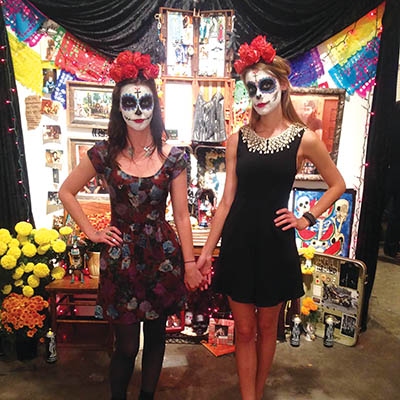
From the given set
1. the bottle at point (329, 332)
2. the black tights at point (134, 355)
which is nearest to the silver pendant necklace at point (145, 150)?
the black tights at point (134, 355)

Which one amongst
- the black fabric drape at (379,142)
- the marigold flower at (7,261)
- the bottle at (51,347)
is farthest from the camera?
the black fabric drape at (379,142)

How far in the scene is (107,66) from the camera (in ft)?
8.16

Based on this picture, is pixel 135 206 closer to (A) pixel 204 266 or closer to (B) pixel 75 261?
(A) pixel 204 266

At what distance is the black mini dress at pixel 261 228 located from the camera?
147cm

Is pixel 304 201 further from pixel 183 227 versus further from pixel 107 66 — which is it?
pixel 107 66

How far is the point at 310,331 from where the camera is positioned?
2.57m

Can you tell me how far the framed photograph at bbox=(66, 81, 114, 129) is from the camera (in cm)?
246

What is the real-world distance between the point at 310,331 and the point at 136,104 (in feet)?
6.32

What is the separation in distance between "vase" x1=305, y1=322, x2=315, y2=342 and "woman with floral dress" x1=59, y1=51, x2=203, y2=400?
1.35 metres

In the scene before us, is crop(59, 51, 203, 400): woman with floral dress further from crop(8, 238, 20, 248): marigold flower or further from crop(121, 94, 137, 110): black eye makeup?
crop(8, 238, 20, 248): marigold flower

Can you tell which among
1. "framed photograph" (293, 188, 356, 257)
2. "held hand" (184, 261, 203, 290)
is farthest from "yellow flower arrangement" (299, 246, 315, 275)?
"held hand" (184, 261, 203, 290)

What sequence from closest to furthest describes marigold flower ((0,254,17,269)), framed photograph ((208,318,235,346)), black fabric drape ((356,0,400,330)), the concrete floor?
the concrete floor, marigold flower ((0,254,17,269)), black fabric drape ((356,0,400,330)), framed photograph ((208,318,235,346))

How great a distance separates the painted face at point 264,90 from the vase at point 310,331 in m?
1.67

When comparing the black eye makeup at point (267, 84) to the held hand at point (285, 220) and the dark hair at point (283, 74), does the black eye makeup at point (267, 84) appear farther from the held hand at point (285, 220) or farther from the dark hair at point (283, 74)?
the held hand at point (285, 220)
